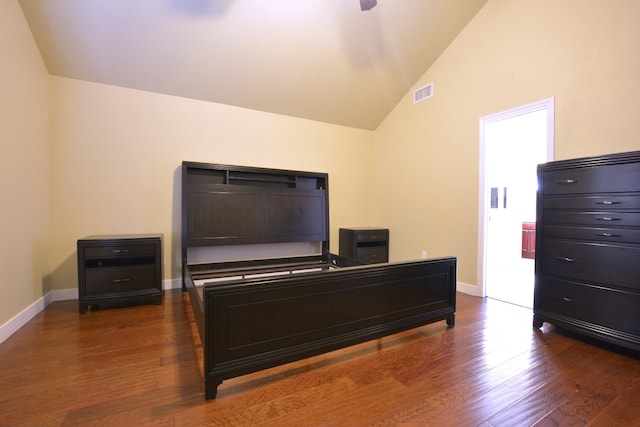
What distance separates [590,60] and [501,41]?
907 mm

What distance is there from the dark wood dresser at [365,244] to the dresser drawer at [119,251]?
2558 mm

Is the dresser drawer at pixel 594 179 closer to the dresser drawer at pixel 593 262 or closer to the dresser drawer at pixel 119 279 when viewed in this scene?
the dresser drawer at pixel 593 262

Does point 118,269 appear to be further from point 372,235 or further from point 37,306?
point 372,235

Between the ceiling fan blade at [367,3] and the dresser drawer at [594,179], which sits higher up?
the ceiling fan blade at [367,3]

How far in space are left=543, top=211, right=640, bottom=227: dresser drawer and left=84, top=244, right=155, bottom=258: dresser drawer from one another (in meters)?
3.73

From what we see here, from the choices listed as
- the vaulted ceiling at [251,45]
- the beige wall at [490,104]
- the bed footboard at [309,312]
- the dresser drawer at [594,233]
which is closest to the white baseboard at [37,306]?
the bed footboard at [309,312]

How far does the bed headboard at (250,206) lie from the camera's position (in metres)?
3.36

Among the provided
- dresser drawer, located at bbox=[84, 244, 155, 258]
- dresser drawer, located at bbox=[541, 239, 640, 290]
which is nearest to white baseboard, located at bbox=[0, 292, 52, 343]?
dresser drawer, located at bbox=[84, 244, 155, 258]

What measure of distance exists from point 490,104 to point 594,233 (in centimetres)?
176

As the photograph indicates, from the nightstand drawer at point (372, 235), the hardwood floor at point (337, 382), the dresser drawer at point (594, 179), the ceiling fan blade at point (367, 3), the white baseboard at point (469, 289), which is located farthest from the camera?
the nightstand drawer at point (372, 235)

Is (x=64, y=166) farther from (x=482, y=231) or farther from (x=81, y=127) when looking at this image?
(x=482, y=231)

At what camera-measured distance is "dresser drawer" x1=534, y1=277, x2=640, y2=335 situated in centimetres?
194

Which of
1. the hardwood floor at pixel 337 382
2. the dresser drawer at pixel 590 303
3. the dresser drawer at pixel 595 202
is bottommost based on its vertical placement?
the hardwood floor at pixel 337 382

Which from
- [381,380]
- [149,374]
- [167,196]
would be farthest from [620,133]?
[167,196]
